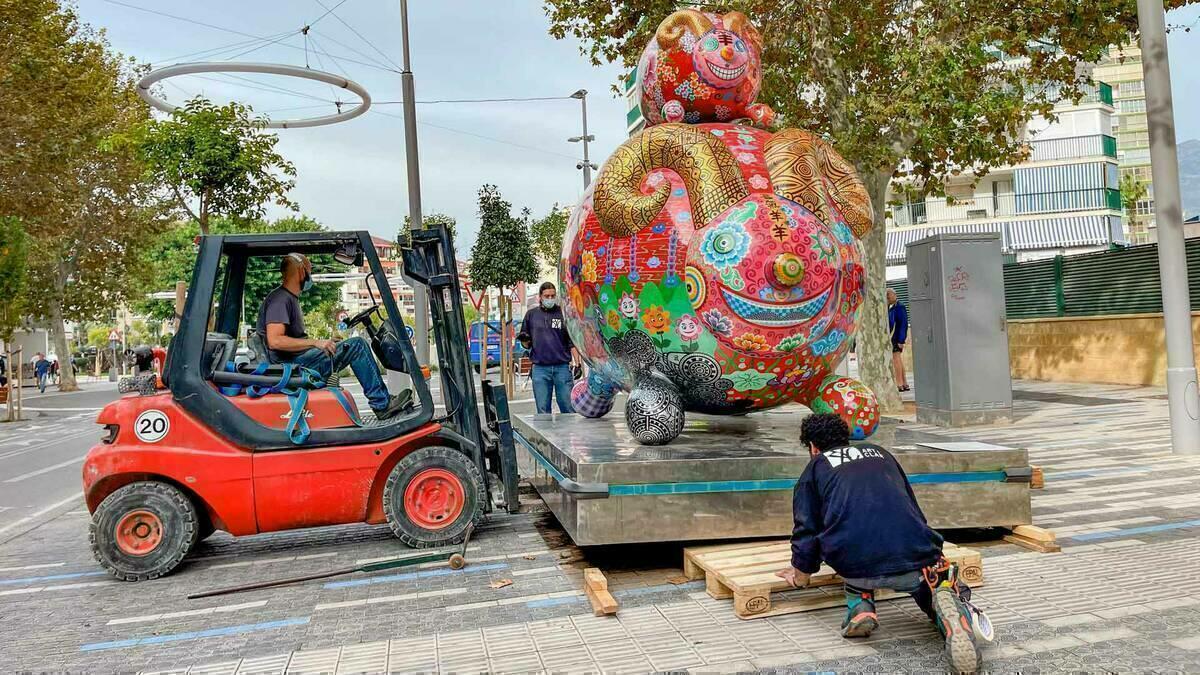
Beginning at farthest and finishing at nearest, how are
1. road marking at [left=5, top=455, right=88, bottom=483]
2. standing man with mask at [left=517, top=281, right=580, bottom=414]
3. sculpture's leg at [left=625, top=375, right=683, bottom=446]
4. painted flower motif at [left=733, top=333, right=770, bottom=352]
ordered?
1. road marking at [left=5, top=455, right=88, bottom=483]
2. standing man with mask at [left=517, top=281, right=580, bottom=414]
3. sculpture's leg at [left=625, top=375, right=683, bottom=446]
4. painted flower motif at [left=733, top=333, right=770, bottom=352]

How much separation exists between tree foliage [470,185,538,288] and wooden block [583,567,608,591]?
15.6 m

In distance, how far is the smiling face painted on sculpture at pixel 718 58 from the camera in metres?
6.14

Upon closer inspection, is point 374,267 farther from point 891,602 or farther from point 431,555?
point 891,602

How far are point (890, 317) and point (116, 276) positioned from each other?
26.1m

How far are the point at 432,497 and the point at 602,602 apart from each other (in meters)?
1.83

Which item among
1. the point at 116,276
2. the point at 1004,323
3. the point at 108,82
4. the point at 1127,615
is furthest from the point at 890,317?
the point at 116,276

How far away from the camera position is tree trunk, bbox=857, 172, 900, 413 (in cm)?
1228

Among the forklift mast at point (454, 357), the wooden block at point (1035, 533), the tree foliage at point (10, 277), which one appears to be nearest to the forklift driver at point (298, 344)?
the forklift mast at point (454, 357)

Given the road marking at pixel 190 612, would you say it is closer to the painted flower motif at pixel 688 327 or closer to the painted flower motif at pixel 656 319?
the painted flower motif at pixel 656 319

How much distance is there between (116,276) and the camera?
29.8m

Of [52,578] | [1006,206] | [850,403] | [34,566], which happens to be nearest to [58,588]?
[52,578]

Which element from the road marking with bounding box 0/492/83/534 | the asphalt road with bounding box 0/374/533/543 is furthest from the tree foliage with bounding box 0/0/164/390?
the road marking with bounding box 0/492/83/534

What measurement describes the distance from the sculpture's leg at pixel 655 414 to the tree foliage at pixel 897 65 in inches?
203

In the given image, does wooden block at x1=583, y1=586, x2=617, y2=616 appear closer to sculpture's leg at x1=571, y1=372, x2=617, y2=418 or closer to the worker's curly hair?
the worker's curly hair
